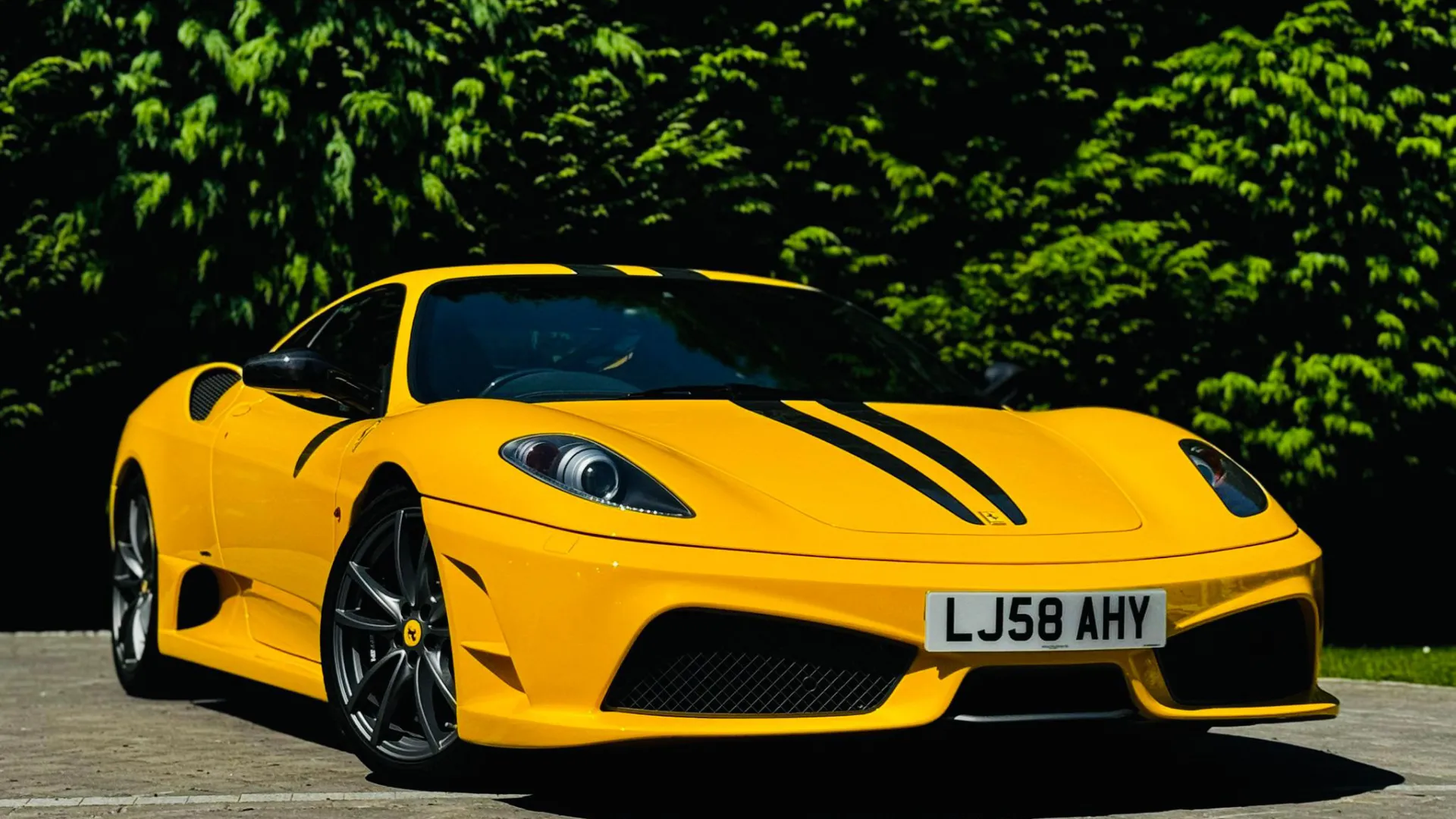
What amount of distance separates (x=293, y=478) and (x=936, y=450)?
6.22ft

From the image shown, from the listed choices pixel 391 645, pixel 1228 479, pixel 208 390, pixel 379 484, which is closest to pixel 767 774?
pixel 391 645

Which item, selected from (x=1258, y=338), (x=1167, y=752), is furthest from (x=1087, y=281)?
(x=1167, y=752)

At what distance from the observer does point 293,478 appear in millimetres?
6102

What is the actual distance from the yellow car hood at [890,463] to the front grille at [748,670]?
0.30 meters

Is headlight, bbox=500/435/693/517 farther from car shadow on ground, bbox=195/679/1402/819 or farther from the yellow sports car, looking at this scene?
car shadow on ground, bbox=195/679/1402/819

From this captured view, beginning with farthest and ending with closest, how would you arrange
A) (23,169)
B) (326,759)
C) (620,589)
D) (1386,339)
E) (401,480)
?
(1386,339), (23,169), (326,759), (401,480), (620,589)

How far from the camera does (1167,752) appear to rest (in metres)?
6.04

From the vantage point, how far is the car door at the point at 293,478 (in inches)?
233

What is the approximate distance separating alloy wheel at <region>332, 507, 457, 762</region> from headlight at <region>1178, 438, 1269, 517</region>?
6.43ft

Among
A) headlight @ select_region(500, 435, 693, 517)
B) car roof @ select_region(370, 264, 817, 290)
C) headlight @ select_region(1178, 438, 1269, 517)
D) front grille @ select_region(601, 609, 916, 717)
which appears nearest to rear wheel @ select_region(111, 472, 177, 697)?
car roof @ select_region(370, 264, 817, 290)

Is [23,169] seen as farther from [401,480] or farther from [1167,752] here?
[1167,752]

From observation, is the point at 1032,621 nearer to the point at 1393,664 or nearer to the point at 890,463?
the point at 890,463

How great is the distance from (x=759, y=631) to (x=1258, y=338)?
9.18 metres

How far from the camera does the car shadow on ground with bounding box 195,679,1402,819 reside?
4.94 meters
